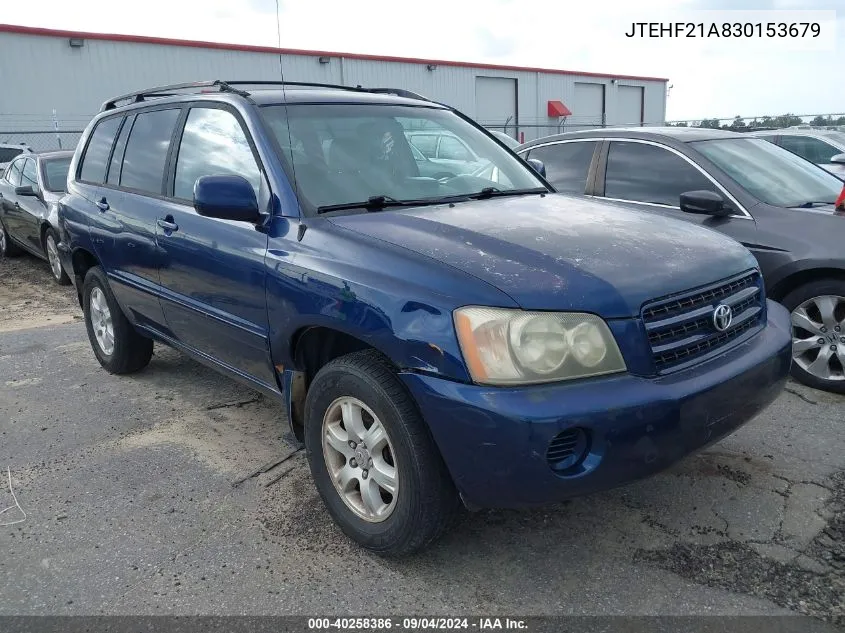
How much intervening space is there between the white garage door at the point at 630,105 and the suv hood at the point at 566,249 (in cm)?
3885

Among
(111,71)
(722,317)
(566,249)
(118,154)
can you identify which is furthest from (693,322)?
(111,71)

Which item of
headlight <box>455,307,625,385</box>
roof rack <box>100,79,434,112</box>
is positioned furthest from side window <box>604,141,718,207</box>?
headlight <box>455,307,625,385</box>

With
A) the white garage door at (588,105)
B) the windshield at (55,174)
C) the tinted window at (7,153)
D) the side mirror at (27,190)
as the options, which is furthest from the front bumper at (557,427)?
the white garage door at (588,105)

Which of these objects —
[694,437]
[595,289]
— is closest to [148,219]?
[595,289]

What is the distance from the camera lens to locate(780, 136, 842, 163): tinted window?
403 inches

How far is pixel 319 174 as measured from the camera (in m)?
3.18

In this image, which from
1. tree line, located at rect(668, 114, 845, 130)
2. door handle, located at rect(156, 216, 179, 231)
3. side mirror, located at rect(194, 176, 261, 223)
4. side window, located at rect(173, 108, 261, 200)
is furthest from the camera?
tree line, located at rect(668, 114, 845, 130)

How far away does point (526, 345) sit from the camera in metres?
2.30

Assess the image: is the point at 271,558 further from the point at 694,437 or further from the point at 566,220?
the point at 566,220

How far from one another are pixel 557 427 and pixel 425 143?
2.10m

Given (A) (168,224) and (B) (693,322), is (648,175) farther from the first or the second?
(A) (168,224)

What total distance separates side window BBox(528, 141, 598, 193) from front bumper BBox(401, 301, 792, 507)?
3359 millimetres

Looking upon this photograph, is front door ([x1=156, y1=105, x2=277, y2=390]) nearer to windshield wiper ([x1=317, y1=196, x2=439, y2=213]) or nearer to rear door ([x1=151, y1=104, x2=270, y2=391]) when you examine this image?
rear door ([x1=151, y1=104, x2=270, y2=391])

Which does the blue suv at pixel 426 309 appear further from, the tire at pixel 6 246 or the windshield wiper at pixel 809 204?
the tire at pixel 6 246
